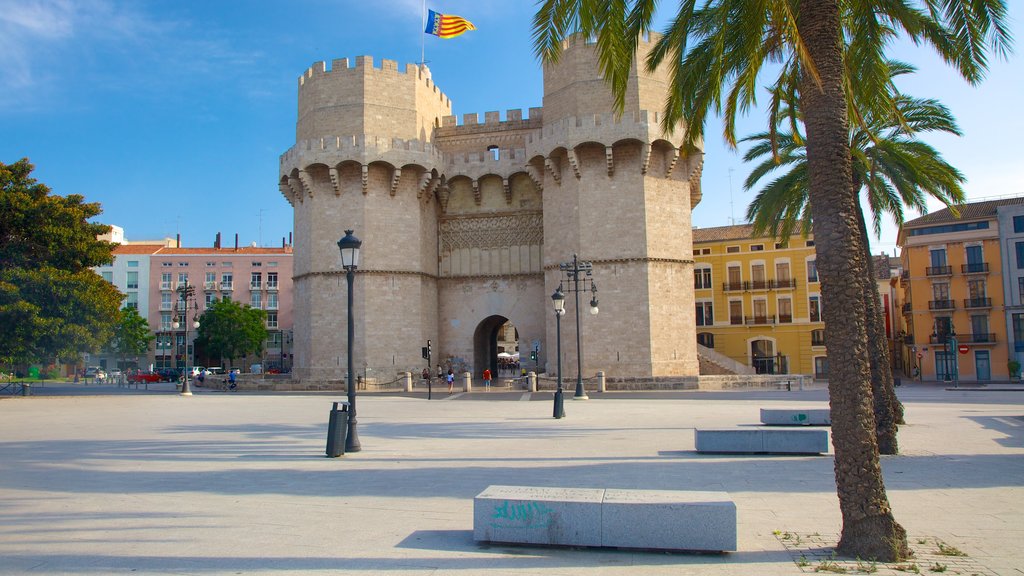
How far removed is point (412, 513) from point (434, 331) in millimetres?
26440

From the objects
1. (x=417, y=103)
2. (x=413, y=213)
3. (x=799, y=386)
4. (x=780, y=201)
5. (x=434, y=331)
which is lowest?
(x=799, y=386)

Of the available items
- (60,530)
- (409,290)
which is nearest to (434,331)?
(409,290)

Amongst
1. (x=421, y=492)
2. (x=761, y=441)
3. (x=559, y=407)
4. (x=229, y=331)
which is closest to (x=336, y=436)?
(x=421, y=492)

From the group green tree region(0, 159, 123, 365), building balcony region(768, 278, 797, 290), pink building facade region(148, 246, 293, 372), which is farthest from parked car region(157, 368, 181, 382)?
building balcony region(768, 278, 797, 290)

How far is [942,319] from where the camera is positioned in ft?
121

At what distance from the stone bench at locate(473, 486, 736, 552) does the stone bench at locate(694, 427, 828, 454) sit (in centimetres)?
484

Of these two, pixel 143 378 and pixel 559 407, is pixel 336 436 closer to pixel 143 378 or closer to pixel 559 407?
pixel 559 407

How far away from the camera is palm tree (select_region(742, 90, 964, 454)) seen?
11703 mm

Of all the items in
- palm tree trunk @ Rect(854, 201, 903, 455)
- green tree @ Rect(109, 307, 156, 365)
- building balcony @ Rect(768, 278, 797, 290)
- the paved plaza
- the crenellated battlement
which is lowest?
the paved plaza

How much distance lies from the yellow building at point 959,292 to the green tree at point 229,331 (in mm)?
41186

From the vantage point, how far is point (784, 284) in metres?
39.6

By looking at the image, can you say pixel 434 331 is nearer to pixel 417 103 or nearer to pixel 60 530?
pixel 417 103

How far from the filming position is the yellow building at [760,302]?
39000mm

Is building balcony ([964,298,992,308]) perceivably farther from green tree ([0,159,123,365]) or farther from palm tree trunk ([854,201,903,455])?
green tree ([0,159,123,365])
